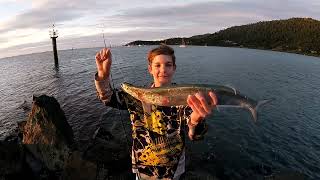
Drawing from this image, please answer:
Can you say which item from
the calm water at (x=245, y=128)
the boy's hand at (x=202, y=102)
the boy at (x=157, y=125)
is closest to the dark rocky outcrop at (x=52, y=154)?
the calm water at (x=245, y=128)

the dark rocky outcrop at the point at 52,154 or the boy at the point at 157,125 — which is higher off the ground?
the boy at the point at 157,125

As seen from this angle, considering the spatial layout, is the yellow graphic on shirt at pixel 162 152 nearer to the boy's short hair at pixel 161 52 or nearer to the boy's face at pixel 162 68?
the boy's face at pixel 162 68

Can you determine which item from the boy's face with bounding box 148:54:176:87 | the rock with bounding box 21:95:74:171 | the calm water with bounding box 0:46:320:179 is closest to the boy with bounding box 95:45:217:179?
the boy's face with bounding box 148:54:176:87

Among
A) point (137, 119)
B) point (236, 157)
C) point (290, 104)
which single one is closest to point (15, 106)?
point (236, 157)

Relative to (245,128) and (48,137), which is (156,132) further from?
(245,128)

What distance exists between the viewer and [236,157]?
2236cm

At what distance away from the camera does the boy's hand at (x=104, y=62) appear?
5.32m

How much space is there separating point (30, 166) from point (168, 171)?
1415cm

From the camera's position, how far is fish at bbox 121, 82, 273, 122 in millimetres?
4848

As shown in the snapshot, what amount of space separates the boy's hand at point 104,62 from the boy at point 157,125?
15 cm

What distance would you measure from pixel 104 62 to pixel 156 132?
5.41 feet

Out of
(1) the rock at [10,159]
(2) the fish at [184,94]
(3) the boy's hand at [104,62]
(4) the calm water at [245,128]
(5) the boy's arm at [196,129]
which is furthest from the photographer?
(4) the calm water at [245,128]

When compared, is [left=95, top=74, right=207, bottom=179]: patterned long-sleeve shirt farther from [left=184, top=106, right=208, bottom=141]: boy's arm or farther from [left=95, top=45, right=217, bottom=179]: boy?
[left=184, top=106, right=208, bottom=141]: boy's arm

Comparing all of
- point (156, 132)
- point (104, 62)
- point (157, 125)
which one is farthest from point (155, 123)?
point (104, 62)
